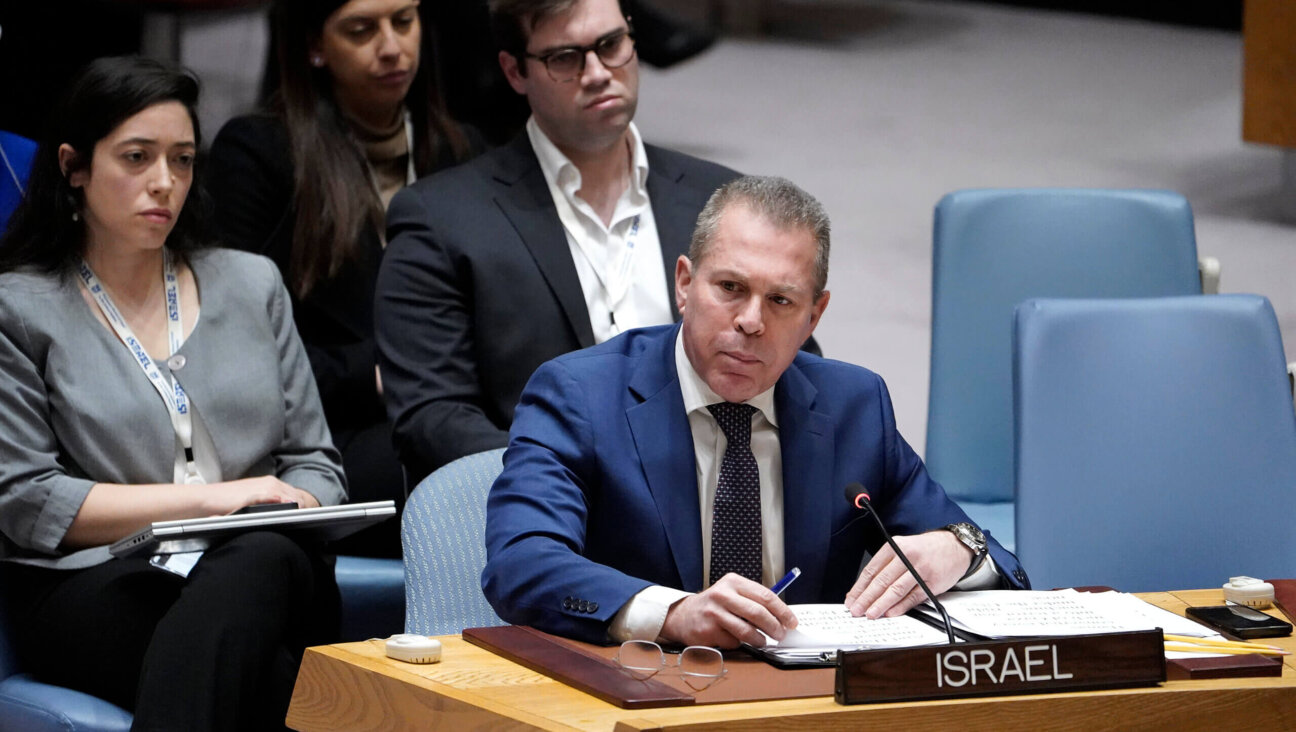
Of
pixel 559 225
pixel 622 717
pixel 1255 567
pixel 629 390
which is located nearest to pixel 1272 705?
pixel 622 717

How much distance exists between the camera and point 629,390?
2207mm

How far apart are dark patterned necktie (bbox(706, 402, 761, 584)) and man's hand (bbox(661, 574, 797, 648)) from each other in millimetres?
336

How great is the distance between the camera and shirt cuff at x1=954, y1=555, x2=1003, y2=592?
2.11m

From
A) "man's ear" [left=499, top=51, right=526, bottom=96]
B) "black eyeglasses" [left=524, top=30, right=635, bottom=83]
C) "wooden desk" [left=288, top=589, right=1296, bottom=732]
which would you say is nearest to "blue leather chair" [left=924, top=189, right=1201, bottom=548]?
"black eyeglasses" [left=524, top=30, right=635, bottom=83]

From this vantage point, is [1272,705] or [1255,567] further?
[1255,567]

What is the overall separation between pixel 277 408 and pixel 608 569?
1131 mm

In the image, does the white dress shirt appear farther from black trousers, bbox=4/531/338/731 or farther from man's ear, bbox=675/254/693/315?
black trousers, bbox=4/531/338/731

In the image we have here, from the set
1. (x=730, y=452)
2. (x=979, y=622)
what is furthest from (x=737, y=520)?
(x=979, y=622)

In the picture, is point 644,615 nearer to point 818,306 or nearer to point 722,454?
point 722,454

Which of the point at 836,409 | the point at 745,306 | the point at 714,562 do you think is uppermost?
the point at 745,306

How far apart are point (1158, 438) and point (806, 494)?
82 centimetres

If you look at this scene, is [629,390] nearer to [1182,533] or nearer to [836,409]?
[836,409]

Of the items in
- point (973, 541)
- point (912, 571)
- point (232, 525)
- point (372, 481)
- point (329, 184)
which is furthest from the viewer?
point (329, 184)

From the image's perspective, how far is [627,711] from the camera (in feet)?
5.24
